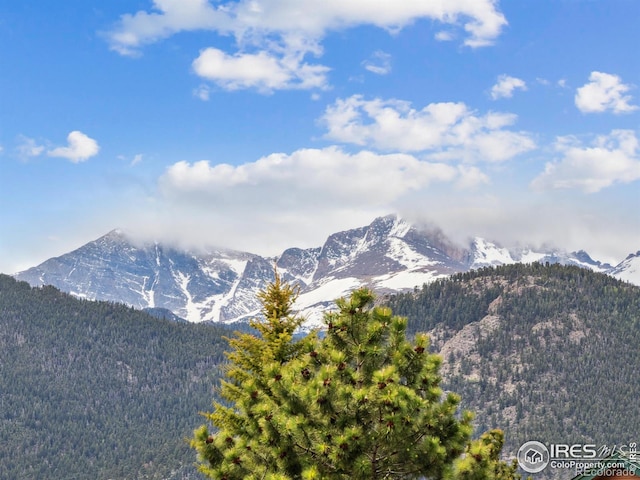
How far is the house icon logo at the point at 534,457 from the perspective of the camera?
35175 millimetres

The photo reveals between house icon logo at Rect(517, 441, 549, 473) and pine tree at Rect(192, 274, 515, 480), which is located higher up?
pine tree at Rect(192, 274, 515, 480)

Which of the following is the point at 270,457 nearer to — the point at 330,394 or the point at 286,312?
the point at 330,394

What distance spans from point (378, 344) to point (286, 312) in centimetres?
1067

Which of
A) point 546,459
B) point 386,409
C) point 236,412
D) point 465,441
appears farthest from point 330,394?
point 546,459

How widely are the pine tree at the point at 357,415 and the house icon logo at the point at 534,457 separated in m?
8.50

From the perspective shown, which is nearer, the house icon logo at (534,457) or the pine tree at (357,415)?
the pine tree at (357,415)

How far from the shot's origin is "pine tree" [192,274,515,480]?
25375 millimetres

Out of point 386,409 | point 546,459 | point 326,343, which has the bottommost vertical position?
point 546,459

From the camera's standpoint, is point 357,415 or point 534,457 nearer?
point 357,415

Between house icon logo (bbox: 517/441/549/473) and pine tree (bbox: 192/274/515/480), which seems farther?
house icon logo (bbox: 517/441/549/473)

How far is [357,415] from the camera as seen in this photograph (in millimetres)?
26016

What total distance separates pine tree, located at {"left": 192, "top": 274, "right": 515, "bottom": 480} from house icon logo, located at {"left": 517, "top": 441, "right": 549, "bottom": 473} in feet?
27.9

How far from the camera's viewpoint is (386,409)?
25.4 metres

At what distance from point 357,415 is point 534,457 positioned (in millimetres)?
14297
